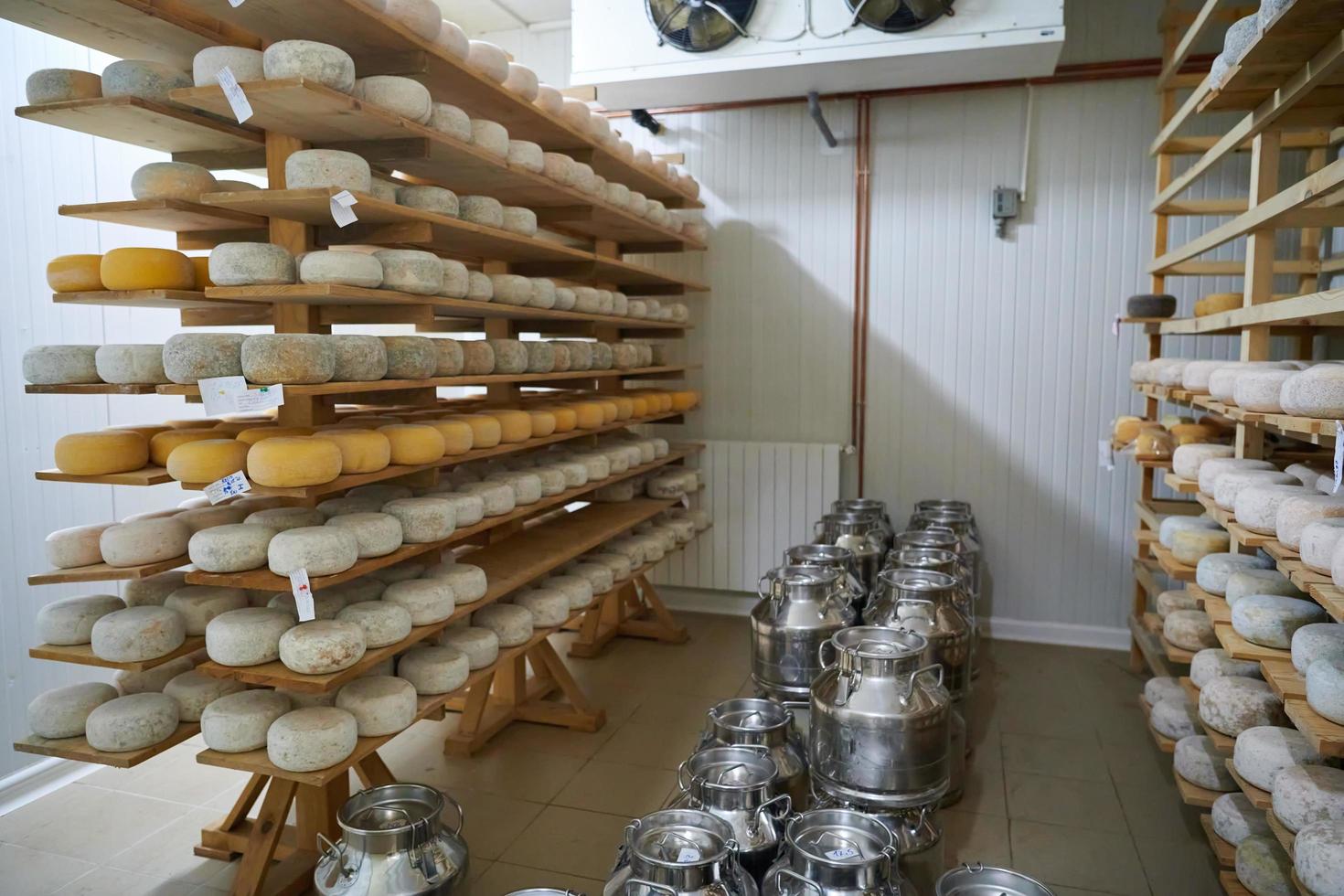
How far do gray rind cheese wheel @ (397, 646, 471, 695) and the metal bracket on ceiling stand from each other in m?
3.42

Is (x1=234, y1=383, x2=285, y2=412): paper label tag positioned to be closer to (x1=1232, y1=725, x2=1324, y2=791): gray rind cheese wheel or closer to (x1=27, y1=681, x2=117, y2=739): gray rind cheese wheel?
(x1=27, y1=681, x2=117, y2=739): gray rind cheese wheel

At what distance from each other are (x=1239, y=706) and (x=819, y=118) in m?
3.50

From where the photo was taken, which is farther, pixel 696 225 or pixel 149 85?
pixel 696 225

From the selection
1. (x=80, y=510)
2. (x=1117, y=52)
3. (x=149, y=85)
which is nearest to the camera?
(x=149, y=85)

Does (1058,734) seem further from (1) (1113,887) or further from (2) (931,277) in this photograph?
(2) (931,277)

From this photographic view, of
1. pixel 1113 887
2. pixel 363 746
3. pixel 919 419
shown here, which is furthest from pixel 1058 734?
pixel 363 746

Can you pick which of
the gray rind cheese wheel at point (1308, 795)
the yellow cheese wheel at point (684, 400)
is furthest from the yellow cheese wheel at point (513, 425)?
the gray rind cheese wheel at point (1308, 795)

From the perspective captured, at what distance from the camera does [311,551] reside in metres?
2.41

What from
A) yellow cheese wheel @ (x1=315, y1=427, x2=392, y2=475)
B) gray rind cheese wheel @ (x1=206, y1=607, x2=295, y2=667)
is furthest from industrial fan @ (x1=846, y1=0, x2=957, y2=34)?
gray rind cheese wheel @ (x1=206, y1=607, x2=295, y2=667)

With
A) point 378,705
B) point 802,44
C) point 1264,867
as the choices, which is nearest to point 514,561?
point 378,705

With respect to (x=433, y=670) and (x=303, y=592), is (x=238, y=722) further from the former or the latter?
(x=433, y=670)

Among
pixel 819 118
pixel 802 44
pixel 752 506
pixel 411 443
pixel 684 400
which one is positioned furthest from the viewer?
pixel 752 506

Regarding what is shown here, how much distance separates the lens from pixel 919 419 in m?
5.34

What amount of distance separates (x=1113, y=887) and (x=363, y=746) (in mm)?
2351
